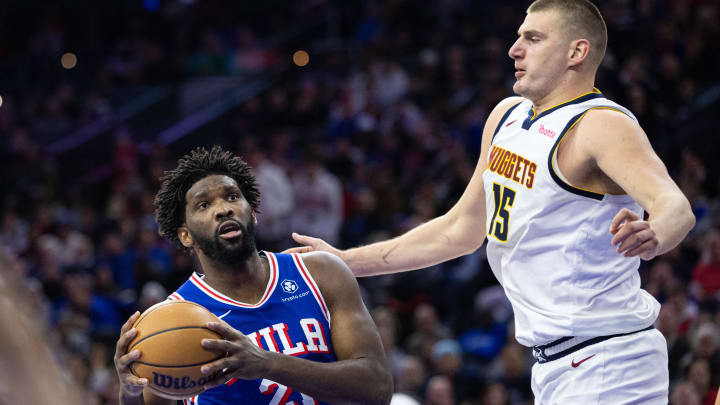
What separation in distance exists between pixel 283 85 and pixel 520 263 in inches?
532

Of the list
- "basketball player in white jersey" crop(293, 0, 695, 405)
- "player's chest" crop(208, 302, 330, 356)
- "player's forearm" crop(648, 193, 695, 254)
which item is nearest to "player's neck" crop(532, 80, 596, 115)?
"basketball player in white jersey" crop(293, 0, 695, 405)

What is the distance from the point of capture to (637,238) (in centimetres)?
342

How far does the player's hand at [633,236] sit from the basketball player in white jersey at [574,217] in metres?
0.25

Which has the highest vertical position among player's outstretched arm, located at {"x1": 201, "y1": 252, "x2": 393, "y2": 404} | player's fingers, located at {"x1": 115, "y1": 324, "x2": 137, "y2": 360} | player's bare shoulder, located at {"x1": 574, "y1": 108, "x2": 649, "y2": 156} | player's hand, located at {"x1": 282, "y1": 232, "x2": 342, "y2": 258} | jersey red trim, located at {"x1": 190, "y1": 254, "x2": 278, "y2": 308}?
player's hand, located at {"x1": 282, "y1": 232, "x2": 342, "y2": 258}

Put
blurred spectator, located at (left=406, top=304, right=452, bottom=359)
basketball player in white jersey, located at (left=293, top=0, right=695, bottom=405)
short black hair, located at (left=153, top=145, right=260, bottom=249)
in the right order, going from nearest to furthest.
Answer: basketball player in white jersey, located at (left=293, top=0, right=695, bottom=405) → short black hair, located at (left=153, top=145, right=260, bottom=249) → blurred spectator, located at (left=406, top=304, right=452, bottom=359)

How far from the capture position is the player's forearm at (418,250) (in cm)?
475

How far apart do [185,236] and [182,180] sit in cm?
27

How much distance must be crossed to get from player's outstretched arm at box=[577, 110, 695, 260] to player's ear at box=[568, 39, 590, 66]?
0.30 metres

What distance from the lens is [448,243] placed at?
475cm

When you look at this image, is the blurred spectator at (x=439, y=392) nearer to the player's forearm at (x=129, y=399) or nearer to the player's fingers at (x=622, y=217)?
the player's forearm at (x=129, y=399)

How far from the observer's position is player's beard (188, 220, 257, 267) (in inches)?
169

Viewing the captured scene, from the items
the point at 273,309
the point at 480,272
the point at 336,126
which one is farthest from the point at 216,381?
the point at 336,126

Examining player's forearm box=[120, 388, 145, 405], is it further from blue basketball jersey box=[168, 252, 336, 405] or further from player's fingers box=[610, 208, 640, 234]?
player's fingers box=[610, 208, 640, 234]

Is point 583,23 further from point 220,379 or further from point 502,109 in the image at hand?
point 220,379
